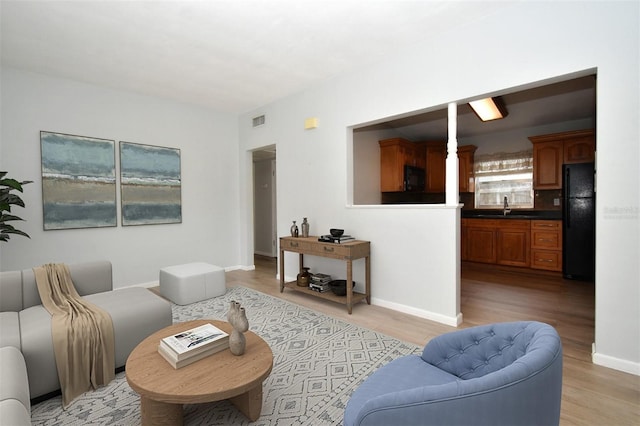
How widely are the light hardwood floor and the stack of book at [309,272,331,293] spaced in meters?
0.16

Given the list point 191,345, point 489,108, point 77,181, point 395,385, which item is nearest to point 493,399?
point 395,385

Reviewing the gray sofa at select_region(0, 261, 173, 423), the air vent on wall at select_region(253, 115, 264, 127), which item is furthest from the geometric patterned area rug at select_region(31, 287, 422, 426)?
the air vent on wall at select_region(253, 115, 264, 127)

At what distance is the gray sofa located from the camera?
6.23 feet

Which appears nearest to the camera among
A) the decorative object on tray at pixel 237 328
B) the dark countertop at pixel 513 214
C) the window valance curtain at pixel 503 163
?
the decorative object on tray at pixel 237 328

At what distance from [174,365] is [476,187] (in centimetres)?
669

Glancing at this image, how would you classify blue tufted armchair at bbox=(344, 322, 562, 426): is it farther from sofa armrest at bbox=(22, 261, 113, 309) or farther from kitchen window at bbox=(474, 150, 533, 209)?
kitchen window at bbox=(474, 150, 533, 209)

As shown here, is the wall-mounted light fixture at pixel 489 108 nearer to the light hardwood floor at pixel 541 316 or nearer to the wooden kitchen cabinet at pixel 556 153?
the wooden kitchen cabinet at pixel 556 153

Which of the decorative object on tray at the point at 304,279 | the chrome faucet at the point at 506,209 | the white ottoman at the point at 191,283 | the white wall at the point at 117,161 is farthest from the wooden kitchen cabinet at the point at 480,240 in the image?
the white ottoman at the point at 191,283

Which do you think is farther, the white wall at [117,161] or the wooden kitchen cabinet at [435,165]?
the wooden kitchen cabinet at [435,165]

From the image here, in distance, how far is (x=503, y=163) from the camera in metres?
6.27

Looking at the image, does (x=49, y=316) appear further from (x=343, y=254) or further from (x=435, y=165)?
(x=435, y=165)

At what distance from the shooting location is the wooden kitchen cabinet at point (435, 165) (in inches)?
257

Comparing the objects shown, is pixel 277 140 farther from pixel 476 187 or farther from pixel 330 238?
pixel 476 187

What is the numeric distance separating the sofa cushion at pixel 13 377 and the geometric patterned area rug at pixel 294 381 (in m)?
0.41
